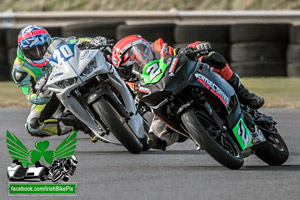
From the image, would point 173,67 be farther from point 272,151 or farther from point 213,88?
point 272,151

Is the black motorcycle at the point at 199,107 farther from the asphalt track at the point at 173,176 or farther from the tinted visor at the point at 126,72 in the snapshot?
the tinted visor at the point at 126,72

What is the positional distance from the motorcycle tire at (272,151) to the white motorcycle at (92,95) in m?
1.30

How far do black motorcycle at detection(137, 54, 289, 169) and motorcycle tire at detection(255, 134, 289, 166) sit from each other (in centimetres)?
6

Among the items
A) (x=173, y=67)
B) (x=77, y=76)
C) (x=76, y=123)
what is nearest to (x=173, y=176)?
(x=173, y=67)

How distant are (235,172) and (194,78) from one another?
0.83m

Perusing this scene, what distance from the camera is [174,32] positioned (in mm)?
15695

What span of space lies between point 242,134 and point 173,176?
65 cm

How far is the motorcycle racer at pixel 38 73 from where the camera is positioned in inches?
300

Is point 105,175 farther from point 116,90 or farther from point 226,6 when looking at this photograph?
point 226,6

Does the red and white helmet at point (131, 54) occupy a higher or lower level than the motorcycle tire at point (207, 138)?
lower

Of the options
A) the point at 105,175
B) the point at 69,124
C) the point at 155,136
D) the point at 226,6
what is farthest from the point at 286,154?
the point at 226,6

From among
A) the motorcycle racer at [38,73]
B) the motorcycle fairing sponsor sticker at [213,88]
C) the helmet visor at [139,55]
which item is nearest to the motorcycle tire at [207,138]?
the motorcycle fairing sponsor sticker at [213,88]

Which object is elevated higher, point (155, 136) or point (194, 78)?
point (194, 78)

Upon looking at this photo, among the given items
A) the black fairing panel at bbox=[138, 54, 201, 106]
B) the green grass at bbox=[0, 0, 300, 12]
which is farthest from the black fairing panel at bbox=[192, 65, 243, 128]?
the green grass at bbox=[0, 0, 300, 12]
